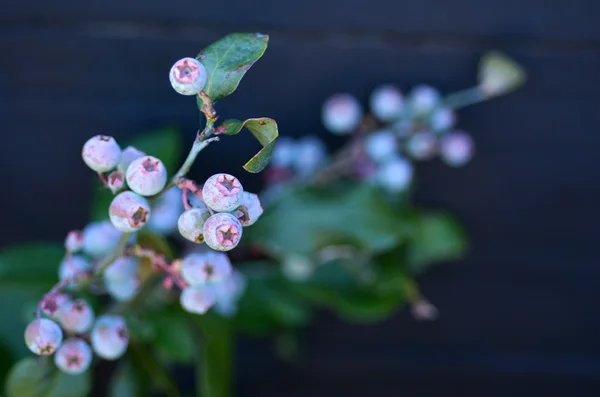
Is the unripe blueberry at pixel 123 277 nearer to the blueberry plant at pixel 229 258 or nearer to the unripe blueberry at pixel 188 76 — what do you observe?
the blueberry plant at pixel 229 258

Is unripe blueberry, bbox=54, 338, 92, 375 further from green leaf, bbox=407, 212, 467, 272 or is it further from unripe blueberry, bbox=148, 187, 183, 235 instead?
green leaf, bbox=407, 212, 467, 272

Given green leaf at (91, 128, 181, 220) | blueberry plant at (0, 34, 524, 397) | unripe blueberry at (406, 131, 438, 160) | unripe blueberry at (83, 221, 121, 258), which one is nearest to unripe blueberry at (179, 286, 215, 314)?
blueberry plant at (0, 34, 524, 397)

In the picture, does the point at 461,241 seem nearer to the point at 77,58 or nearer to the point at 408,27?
the point at 408,27

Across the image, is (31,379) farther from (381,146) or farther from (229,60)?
(381,146)

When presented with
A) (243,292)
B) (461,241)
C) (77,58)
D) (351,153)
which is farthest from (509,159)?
Result: (77,58)

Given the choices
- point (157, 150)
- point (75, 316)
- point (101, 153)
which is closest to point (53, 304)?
point (75, 316)
